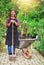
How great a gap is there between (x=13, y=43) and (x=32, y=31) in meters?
7.37

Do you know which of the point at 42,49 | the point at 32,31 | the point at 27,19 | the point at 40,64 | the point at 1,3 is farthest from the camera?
the point at 27,19

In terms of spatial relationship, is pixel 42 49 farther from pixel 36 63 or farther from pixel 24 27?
pixel 24 27

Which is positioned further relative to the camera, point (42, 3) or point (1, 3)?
point (42, 3)

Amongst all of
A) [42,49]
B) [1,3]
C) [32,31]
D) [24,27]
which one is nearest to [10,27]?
[42,49]

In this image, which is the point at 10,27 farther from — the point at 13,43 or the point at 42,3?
the point at 42,3

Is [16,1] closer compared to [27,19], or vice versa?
[27,19]

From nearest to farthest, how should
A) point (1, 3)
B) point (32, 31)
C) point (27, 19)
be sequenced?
point (1, 3) → point (32, 31) → point (27, 19)

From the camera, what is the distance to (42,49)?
1129 cm

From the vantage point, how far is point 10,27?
8898mm

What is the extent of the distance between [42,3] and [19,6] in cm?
203

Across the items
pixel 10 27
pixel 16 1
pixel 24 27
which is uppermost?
pixel 10 27

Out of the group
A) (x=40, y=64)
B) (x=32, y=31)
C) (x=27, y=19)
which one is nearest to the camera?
(x=40, y=64)

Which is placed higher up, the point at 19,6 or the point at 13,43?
the point at 13,43

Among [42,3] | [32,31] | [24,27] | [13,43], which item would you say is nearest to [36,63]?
[13,43]
